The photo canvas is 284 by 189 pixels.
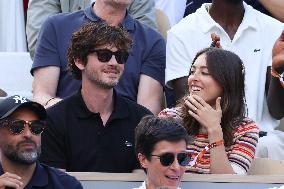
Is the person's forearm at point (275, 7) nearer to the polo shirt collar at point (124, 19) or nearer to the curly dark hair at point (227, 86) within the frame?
the polo shirt collar at point (124, 19)

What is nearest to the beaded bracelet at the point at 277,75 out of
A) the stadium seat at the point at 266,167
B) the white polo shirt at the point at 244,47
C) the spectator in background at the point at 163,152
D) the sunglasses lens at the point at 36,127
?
the white polo shirt at the point at 244,47

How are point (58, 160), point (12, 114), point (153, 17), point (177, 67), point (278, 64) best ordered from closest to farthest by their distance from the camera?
point (12, 114) < point (58, 160) < point (278, 64) < point (177, 67) < point (153, 17)

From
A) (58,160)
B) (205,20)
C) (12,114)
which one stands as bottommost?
(58,160)

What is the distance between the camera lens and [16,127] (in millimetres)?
4535

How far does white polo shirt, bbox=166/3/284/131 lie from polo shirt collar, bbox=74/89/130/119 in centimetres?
90

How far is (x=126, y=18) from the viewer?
6.61 m

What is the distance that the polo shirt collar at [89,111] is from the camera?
552 cm

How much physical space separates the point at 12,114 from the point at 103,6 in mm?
2159

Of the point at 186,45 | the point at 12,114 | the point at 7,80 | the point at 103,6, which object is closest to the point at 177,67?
the point at 186,45

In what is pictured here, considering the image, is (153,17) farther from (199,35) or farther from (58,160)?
(58,160)

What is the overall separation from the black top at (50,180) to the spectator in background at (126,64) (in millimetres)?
1497

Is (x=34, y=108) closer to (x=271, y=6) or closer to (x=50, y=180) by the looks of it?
(x=50, y=180)

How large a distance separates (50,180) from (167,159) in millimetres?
609

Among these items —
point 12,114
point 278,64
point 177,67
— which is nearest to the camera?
point 12,114
